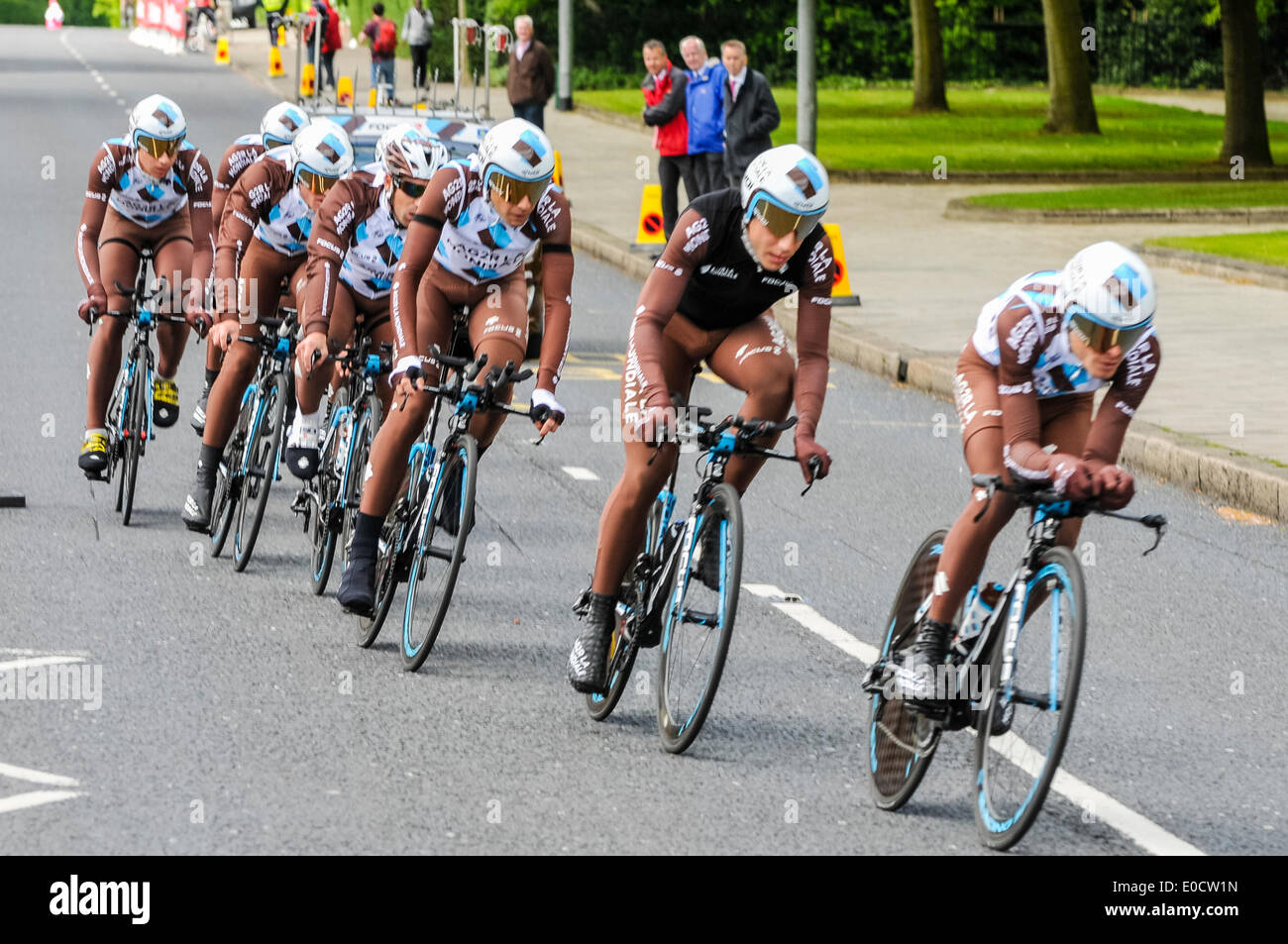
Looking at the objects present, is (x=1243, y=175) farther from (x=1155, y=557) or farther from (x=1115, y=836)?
(x=1115, y=836)

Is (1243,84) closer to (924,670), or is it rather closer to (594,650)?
(594,650)

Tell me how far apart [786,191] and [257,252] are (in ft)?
15.2

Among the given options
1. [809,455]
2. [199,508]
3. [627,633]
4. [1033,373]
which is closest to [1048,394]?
[1033,373]

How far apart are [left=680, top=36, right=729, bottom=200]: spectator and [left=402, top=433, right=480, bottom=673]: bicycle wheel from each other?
13297 millimetres

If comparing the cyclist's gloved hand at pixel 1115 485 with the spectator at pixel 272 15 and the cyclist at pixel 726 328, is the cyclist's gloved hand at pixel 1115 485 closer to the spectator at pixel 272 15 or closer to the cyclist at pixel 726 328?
the cyclist at pixel 726 328

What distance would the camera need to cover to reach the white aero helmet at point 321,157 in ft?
32.2

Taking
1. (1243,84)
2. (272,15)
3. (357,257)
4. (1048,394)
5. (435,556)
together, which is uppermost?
(272,15)

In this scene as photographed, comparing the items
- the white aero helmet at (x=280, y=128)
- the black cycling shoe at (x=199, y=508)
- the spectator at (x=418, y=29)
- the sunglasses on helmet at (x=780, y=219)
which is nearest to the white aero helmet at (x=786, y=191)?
the sunglasses on helmet at (x=780, y=219)

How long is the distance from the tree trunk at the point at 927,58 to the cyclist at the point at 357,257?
1356 inches

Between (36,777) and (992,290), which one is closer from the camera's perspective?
(36,777)

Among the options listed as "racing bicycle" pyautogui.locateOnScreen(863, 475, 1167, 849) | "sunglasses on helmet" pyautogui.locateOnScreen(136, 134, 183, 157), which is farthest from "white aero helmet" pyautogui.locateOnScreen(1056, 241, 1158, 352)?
"sunglasses on helmet" pyautogui.locateOnScreen(136, 134, 183, 157)

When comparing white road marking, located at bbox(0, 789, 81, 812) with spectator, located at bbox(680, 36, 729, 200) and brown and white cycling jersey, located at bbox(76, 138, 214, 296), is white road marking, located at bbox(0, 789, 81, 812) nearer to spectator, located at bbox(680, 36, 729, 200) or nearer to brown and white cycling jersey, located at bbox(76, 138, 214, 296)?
brown and white cycling jersey, located at bbox(76, 138, 214, 296)

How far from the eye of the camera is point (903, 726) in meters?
6.19

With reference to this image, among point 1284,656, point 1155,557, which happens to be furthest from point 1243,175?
point 1284,656
